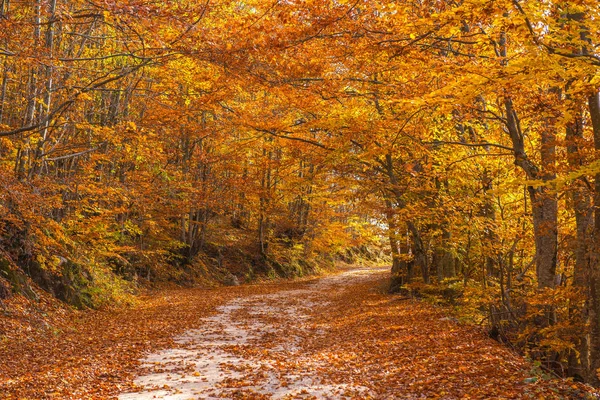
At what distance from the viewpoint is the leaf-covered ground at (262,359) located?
5.81 m

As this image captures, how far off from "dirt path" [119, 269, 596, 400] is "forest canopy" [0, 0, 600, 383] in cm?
104

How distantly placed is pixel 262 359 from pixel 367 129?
6019 mm

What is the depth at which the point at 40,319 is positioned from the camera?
910 centimetres

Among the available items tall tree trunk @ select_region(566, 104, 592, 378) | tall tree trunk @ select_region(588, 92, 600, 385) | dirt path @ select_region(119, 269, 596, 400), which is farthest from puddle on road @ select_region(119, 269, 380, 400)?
tall tree trunk @ select_region(566, 104, 592, 378)

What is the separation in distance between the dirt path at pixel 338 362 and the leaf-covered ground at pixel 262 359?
0.02 metres

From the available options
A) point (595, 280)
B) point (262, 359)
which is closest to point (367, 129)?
point (262, 359)

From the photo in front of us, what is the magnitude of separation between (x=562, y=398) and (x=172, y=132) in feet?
52.7

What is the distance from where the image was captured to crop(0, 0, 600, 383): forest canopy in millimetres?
6090

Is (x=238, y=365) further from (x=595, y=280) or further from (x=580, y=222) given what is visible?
(x=580, y=222)

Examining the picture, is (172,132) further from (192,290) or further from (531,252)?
(531,252)

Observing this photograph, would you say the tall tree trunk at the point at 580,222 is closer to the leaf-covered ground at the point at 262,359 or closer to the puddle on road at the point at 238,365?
the leaf-covered ground at the point at 262,359

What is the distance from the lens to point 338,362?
748 cm

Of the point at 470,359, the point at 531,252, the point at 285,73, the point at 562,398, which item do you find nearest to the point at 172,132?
the point at 285,73

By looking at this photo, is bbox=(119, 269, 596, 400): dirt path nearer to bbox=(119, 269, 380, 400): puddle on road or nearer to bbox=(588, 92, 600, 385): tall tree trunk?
bbox=(119, 269, 380, 400): puddle on road
